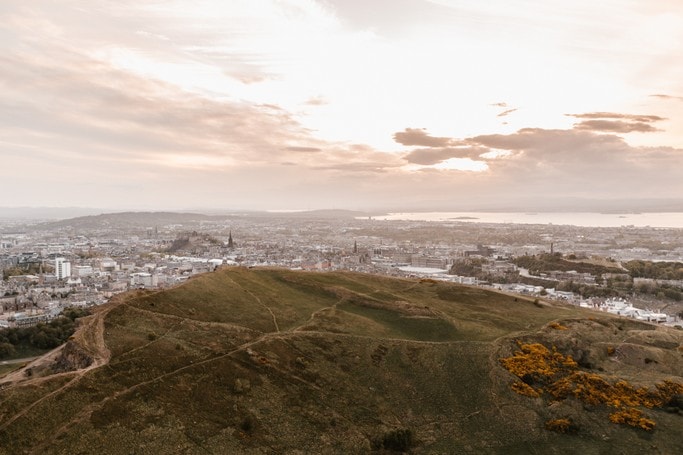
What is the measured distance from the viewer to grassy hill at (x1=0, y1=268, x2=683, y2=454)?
3234 centimetres

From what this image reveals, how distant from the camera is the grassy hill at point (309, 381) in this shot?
3234 centimetres

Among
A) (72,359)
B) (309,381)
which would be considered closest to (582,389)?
(309,381)

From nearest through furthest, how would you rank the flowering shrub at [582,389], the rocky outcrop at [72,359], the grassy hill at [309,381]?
the grassy hill at [309,381], the rocky outcrop at [72,359], the flowering shrub at [582,389]

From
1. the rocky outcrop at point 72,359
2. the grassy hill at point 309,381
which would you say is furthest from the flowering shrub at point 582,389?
the rocky outcrop at point 72,359

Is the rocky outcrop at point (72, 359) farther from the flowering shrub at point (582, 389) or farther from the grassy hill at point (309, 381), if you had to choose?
the flowering shrub at point (582, 389)

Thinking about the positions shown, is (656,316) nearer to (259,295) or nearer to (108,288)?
(259,295)

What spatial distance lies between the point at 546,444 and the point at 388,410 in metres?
13.5

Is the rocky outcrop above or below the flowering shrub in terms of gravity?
above

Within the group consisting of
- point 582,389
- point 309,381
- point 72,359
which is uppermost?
point 72,359

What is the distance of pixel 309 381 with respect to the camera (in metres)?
42.4

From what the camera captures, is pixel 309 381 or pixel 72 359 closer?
pixel 72 359

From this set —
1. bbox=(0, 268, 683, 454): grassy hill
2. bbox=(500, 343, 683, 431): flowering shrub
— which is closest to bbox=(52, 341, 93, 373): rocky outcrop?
bbox=(0, 268, 683, 454): grassy hill

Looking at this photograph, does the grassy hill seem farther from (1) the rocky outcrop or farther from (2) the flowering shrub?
(2) the flowering shrub

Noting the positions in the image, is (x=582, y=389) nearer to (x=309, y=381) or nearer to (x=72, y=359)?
(x=309, y=381)
